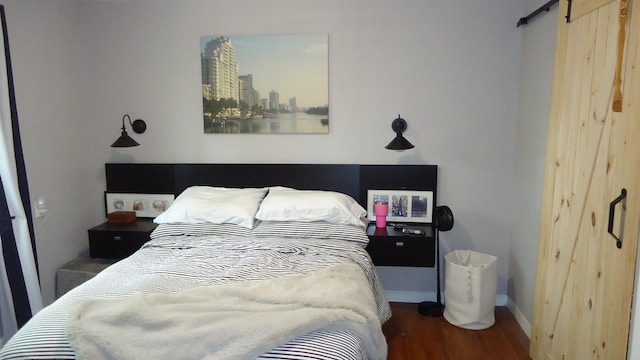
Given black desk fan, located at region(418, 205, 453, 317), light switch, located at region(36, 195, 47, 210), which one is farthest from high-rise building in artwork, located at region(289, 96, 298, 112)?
light switch, located at region(36, 195, 47, 210)

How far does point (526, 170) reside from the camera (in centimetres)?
278

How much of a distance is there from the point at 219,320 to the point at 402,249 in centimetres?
163

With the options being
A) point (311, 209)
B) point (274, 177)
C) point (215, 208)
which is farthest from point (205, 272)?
point (274, 177)

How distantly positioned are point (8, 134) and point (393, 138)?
2.50 metres

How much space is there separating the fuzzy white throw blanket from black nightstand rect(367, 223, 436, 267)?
983 millimetres

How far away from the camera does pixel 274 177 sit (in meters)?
3.13

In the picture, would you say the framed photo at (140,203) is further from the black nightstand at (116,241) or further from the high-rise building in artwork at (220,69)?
the high-rise building in artwork at (220,69)

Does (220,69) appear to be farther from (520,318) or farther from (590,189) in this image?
(520,318)

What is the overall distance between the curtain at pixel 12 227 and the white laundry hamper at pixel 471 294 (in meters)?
2.71

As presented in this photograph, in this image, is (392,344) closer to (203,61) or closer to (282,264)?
(282,264)

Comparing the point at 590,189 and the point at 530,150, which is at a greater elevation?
the point at 530,150

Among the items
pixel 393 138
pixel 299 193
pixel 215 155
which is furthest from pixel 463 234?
pixel 215 155

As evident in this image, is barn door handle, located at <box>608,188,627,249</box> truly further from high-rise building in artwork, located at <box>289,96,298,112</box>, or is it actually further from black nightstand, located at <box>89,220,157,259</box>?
black nightstand, located at <box>89,220,157,259</box>

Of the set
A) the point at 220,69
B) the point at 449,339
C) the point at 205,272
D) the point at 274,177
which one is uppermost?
the point at 220,69
